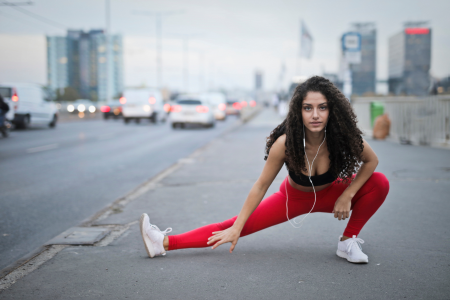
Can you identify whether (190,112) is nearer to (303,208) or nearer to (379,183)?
(303,208)

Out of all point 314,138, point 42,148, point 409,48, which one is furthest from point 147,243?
point 409,48

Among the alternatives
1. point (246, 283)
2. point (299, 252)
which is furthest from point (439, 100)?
point (246, 283)

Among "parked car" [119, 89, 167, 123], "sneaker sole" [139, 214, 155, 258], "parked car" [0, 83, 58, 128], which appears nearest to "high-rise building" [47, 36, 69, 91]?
"parked car" [119, 89, 167, 123]

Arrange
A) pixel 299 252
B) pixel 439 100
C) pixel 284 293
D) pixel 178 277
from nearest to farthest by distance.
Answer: pixel 284 293, pixel 178 277, pixel 299 252, pixel 439 100

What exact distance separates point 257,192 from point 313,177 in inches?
17.2

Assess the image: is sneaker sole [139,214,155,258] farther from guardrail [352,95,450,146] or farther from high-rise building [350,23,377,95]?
high-rise building [350,23,377,95]

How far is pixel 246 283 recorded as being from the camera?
9.64ft

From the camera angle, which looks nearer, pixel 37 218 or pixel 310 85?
pixel 310 85

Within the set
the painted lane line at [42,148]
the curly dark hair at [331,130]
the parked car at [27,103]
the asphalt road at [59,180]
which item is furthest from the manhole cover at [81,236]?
the parked car at [27,103]

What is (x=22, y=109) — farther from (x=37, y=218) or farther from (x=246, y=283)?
(x=246, y=283)

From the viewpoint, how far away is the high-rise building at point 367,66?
5517 inches

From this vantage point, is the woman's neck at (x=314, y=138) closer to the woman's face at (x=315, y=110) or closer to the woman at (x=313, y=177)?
the woman at (x=313, y=177)

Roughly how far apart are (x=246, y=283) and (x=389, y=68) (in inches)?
7145

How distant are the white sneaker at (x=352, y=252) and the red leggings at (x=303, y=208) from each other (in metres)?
0.08
